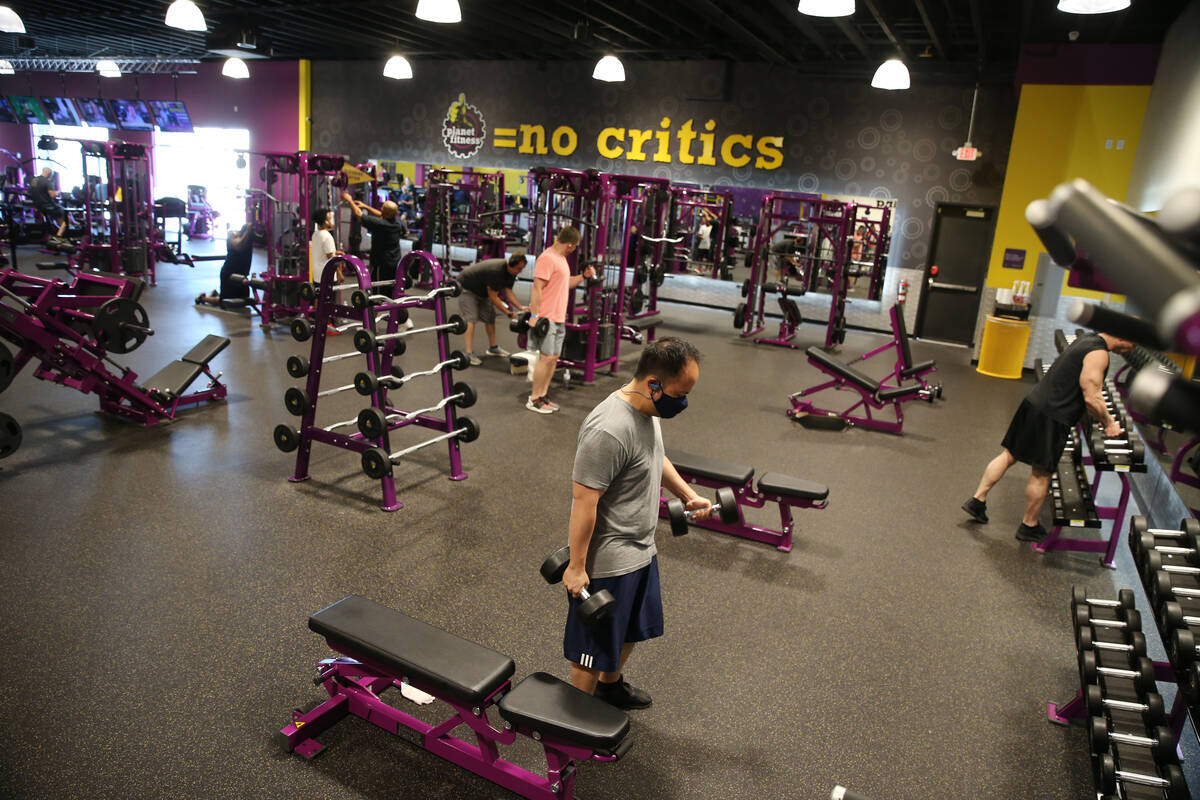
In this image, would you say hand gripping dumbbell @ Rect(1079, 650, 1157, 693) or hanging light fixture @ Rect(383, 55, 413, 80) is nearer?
hand gripping dumbbell @ Rect(1079, 650, 1157, 693)

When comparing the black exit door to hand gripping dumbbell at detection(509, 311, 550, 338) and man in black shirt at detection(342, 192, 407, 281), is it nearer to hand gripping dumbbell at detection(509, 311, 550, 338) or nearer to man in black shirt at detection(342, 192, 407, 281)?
hand gripping dumbbell at detection(509, 311, 550, 338)

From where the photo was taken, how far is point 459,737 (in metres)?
2.84

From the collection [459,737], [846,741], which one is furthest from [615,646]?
[846,741]

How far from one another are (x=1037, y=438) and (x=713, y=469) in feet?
6.35

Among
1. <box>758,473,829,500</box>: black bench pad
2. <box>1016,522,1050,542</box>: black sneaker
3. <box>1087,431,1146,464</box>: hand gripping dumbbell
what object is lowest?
<box>1016,522,1050,542</box>: black sneaker

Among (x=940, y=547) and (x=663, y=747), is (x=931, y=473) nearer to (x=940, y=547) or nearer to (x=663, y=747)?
(x=940, y=547)

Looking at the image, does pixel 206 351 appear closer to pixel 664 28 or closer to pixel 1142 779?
pixel 1142 779

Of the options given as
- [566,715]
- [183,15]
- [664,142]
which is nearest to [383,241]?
[183,15]

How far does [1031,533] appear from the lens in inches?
189

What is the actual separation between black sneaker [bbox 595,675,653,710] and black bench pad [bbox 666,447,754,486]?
175 cm

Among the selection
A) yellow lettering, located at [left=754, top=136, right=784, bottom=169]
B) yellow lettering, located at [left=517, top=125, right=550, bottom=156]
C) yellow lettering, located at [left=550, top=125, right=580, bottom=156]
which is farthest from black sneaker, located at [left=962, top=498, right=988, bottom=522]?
yellow lettering, located at [left=517, top=125, right=550, bottom=156]

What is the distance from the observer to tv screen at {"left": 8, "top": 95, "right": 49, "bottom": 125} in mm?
18281

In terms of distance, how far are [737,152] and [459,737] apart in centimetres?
1149

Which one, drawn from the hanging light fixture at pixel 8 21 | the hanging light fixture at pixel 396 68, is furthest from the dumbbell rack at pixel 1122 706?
the hanging light fixture at pixel 8 21
